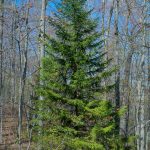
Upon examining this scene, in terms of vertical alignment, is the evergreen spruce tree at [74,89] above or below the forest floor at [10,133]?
above

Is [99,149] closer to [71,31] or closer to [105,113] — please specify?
[105,113]

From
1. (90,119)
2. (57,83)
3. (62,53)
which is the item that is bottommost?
(90,119)

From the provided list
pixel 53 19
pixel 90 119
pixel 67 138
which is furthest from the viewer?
pixel 53 19

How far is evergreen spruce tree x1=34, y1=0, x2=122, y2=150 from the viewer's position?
1287 centimetres

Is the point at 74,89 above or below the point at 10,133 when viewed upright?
above

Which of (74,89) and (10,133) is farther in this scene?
(10,133)

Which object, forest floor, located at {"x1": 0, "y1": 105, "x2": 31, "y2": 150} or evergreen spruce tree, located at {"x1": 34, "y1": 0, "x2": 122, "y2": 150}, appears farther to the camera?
forest floor, located at {"x1": 0, "y1": 105, "x2": 31, "y2": 150}

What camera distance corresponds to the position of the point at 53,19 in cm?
1429

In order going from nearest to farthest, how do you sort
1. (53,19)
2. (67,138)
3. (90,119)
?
(67,138)
(90,119)
(53,19)

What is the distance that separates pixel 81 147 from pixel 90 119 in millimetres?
1169

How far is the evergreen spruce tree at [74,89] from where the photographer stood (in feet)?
42.2

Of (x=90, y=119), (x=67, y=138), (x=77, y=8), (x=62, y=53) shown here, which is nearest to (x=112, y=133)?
(x=90, y=119)

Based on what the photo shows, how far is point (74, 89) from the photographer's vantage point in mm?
13383

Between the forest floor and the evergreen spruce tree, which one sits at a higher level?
the evergreen spruce tree
